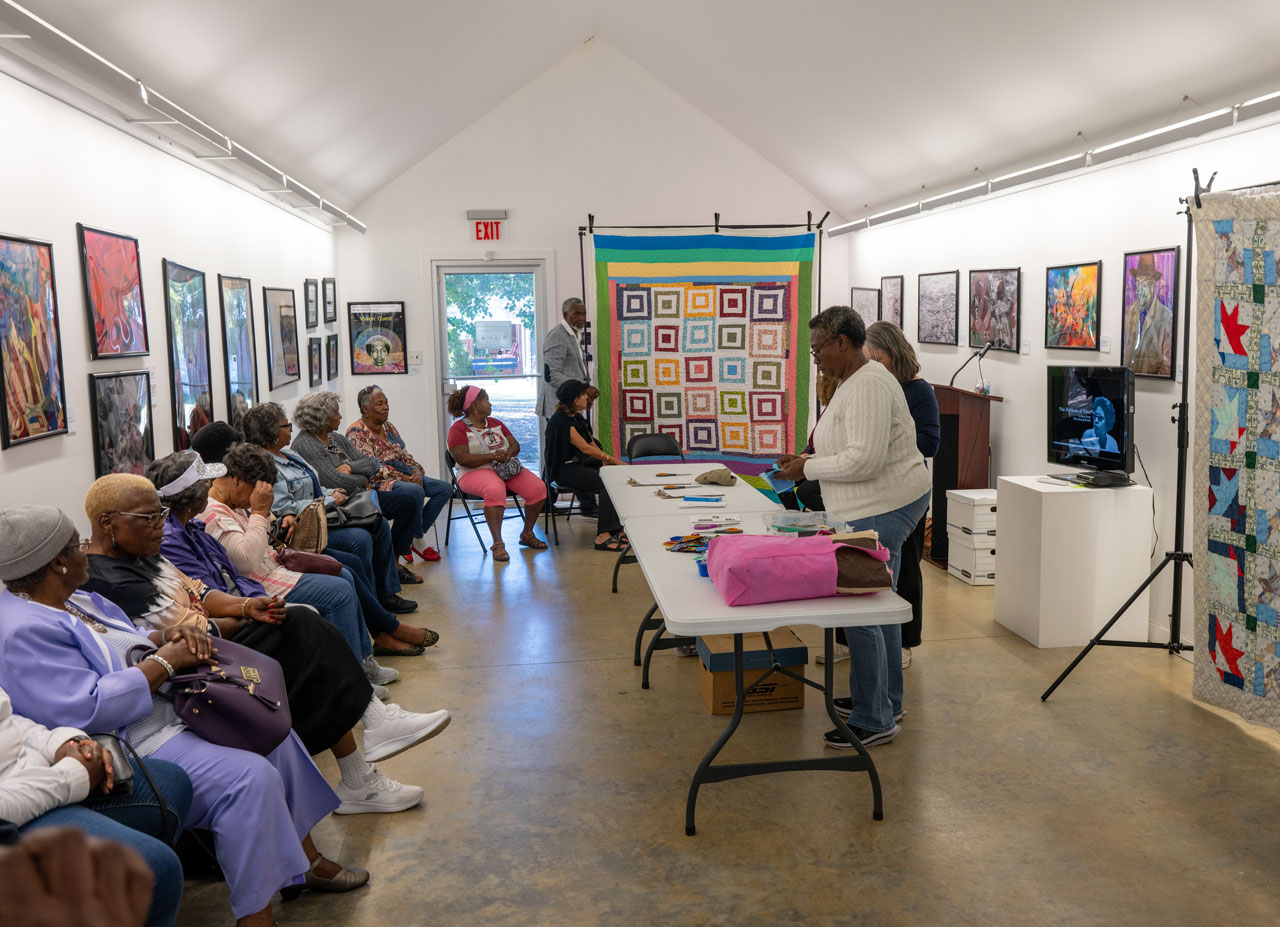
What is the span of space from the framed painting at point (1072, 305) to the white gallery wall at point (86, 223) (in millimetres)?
4845

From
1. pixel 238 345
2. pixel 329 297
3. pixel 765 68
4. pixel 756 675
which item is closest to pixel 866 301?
pixel 765 68

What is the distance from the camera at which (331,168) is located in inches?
293

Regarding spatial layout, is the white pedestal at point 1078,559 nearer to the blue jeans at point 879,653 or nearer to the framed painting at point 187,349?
the blue jeans at point 879,653

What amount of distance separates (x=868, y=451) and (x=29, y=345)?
297cm

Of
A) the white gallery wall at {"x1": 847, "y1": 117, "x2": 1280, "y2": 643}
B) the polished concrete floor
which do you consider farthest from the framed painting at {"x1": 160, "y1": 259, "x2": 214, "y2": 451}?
the white gallery wall at {"x1": 847, "y1": 117, "x2": 1280, "y2": 643}

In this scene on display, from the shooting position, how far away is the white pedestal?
4926mm

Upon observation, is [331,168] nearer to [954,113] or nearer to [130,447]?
[130,447]

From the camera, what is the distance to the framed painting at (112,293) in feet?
13.5

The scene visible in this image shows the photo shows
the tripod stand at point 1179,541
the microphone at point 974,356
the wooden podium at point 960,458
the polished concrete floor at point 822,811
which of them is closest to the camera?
the polished concrete floor at point 822,811

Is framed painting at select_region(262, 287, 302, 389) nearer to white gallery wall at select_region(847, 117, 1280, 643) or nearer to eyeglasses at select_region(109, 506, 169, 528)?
eyeglasses at select_region(109, 506, 169, 528)

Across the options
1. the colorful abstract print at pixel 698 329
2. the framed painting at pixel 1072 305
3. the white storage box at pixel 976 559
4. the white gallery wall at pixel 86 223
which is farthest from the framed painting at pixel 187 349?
the framed painting at pixel 1072 305

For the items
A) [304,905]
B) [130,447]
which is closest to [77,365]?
[130,447]

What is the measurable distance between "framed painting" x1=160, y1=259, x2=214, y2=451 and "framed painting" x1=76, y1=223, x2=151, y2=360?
0.32 metres

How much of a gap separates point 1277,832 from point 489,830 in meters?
2.44
